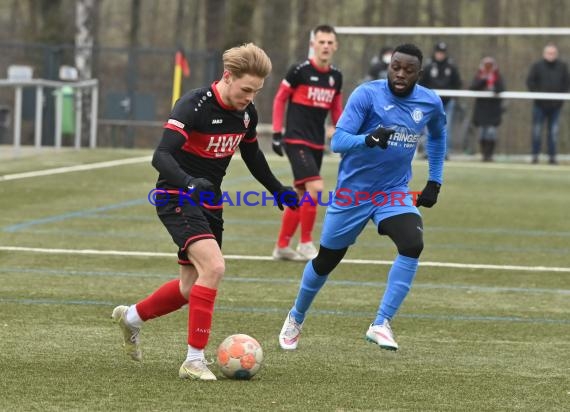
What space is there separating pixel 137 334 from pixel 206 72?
952 inches

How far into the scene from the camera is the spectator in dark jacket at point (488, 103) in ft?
85.3

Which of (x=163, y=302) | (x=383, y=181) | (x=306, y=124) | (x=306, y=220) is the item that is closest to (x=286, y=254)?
(x=306, y=220)

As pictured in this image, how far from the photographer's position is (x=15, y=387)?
6.59 meters

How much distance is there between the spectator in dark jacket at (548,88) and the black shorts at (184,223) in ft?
62.6

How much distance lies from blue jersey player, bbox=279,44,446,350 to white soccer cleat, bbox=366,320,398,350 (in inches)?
7.0

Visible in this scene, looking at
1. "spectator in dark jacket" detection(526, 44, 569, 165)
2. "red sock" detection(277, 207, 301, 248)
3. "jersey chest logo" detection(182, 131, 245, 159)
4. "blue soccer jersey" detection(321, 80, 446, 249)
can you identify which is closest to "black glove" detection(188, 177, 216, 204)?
"jersey chest logo" detection(182, 131, 245, 159)

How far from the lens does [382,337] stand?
7.94 meters

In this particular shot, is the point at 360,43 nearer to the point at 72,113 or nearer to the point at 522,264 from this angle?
the point at 72,113

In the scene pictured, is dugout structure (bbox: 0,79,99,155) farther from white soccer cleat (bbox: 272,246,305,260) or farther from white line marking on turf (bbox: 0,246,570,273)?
white soccer cleat (bbox: 272,246,305,260)

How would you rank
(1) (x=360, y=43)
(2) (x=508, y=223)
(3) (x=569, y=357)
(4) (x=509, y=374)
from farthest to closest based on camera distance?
(1) (x=360, y=43) < (2) (x=508, y=223) < (3) (x=569, y=357) < (4) (x=509, y=374)

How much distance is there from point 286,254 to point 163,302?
5144 millimetres

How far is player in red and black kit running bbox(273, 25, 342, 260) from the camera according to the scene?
12617mm

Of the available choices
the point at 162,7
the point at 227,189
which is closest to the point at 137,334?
the point at 227,189

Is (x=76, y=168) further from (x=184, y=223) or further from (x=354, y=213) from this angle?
(x=184, y=223)
